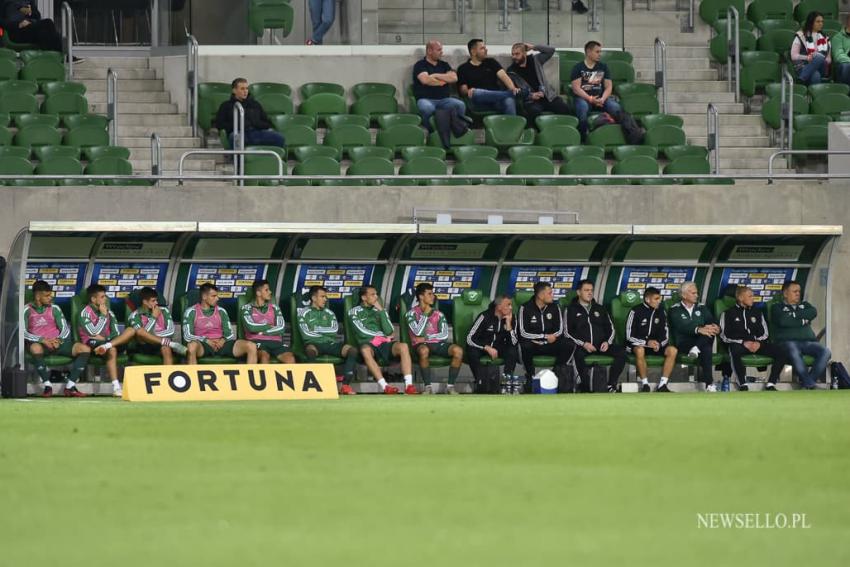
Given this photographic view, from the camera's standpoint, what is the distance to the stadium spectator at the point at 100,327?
19.0m

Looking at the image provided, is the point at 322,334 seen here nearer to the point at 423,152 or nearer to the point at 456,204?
the point at 456,204

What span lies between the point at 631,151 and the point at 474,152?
2289 mm

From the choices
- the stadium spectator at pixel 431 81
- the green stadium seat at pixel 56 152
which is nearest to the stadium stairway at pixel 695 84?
the stadium spectator at pixel 431 81

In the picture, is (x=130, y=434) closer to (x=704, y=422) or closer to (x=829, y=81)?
(x=704, y=422)

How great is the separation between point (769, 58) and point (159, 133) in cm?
977

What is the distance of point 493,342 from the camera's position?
19.9 metres

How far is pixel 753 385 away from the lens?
20.6m

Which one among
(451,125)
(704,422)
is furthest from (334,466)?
(451,125)

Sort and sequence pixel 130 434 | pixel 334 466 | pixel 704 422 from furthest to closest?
pixel 704 422 → pixel 130 434 → pixel 334 466

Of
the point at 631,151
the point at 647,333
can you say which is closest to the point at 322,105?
the point at 631,151

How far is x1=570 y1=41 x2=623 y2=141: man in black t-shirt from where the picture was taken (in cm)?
2402

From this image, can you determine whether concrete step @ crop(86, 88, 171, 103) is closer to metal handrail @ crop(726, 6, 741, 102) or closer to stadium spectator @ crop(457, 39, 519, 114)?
stadium spectator @ crop(457, 39, 519, 114)

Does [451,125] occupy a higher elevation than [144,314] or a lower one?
higher

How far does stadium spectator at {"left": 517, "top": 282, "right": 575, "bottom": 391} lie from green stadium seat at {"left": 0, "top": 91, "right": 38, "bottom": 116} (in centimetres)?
800
